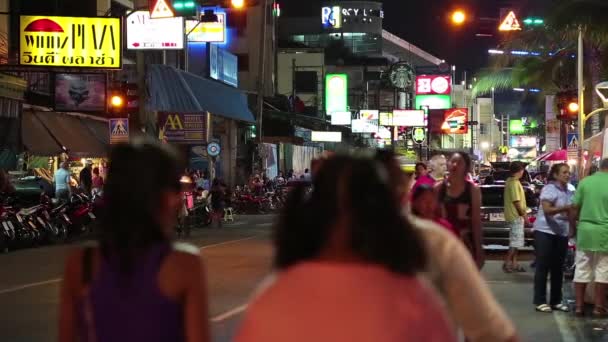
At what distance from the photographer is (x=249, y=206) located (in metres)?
37.4

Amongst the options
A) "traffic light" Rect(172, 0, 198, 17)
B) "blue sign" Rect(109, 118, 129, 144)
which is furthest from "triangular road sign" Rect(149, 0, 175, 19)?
"blue sign" Rect(109, 118, 129, 144)

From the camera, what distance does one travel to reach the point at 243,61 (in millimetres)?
58562

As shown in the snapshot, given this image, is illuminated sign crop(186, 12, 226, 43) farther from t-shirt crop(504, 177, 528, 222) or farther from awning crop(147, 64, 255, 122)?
t-shirt crop(504, 177, 528, 222)

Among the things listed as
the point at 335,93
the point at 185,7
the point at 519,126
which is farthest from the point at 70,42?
the point at 519,126

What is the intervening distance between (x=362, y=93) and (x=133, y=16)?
57420mm

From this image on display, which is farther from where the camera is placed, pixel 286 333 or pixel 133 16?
pixel 133 16

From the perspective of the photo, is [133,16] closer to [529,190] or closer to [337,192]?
[529,190]

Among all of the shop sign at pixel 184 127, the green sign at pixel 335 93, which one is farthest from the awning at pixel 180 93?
the green sign at pixel 335 93

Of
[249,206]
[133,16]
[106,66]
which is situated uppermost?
[133,16]

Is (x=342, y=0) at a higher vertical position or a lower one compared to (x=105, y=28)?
higher

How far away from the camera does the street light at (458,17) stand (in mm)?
22578

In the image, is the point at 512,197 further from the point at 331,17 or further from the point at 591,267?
the point at 331,17

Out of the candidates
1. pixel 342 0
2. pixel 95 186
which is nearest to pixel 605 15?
pixel 95 186

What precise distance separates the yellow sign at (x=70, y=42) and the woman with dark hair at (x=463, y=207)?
1656 centimetres
